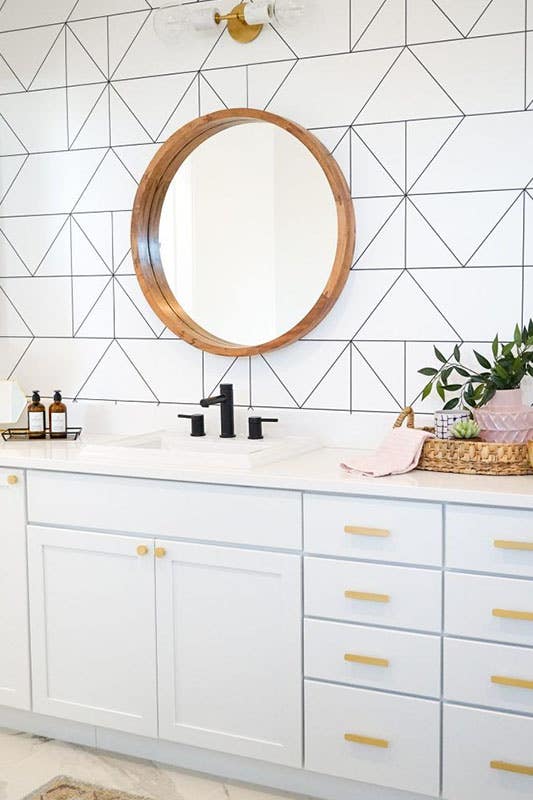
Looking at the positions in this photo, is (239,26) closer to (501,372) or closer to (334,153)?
(334,153)

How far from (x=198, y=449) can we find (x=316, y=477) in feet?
2.10

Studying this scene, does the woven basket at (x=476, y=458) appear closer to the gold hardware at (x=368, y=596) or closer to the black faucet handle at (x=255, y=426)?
the gold hardware at (x=368, y=596)

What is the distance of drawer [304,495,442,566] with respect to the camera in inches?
87.2

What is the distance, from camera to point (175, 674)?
8.38 ft

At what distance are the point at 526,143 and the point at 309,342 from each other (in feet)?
2.69

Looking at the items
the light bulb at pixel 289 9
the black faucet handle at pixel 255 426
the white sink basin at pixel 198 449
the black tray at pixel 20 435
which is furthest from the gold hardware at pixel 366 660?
the light bulb at pixel 289 9

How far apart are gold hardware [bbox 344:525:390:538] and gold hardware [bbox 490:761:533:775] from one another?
1.85ft

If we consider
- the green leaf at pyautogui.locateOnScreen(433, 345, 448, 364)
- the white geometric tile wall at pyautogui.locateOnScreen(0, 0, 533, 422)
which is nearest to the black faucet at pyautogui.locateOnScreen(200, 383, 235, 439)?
the white geometric tile wall at pyautogui.locateOnScreen(0, 0, 533, 422)

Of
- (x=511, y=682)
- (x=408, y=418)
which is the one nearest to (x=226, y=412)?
(x=408, y=418)

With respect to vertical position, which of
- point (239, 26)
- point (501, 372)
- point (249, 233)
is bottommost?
point (501, 372)

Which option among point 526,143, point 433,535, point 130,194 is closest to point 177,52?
point 130,194

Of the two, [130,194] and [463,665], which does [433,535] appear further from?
[130,194]

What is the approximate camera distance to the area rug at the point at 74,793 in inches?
97.0

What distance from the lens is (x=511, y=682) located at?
84.4 inches
